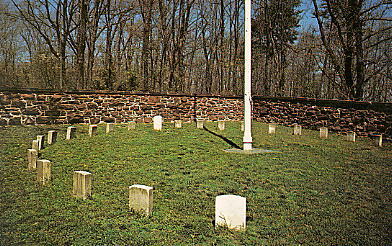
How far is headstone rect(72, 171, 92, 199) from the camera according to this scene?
14.2ft

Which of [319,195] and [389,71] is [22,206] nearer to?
[319,195]

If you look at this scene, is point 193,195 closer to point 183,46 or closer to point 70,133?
point 70,133

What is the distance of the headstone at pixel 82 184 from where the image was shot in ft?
14.2

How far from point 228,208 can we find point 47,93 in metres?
11.4

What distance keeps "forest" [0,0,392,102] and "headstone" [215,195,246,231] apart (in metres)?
12.0

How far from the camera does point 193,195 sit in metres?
4.80

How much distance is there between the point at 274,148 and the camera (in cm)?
913

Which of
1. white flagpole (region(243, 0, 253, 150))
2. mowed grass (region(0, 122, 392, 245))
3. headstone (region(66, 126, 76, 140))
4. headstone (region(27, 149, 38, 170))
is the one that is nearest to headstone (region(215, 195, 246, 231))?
mowed grass (region(0, 122, 392, 245))

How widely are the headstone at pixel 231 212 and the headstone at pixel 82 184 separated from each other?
1951 mm

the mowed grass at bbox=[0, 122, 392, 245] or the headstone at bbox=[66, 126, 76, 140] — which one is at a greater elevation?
the headstone at bbox=[66, 126, 76, 140]

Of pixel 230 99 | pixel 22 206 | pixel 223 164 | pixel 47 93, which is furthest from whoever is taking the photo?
pixel 230 99

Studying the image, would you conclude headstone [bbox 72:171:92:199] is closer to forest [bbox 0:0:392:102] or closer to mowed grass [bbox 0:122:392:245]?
mowed grass [bbox 0:122:392:245]

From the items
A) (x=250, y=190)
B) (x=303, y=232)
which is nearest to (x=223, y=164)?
(x=250, y=190)

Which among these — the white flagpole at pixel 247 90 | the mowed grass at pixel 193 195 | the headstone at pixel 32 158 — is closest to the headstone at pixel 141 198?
the mowed grass at pixel 193 195
